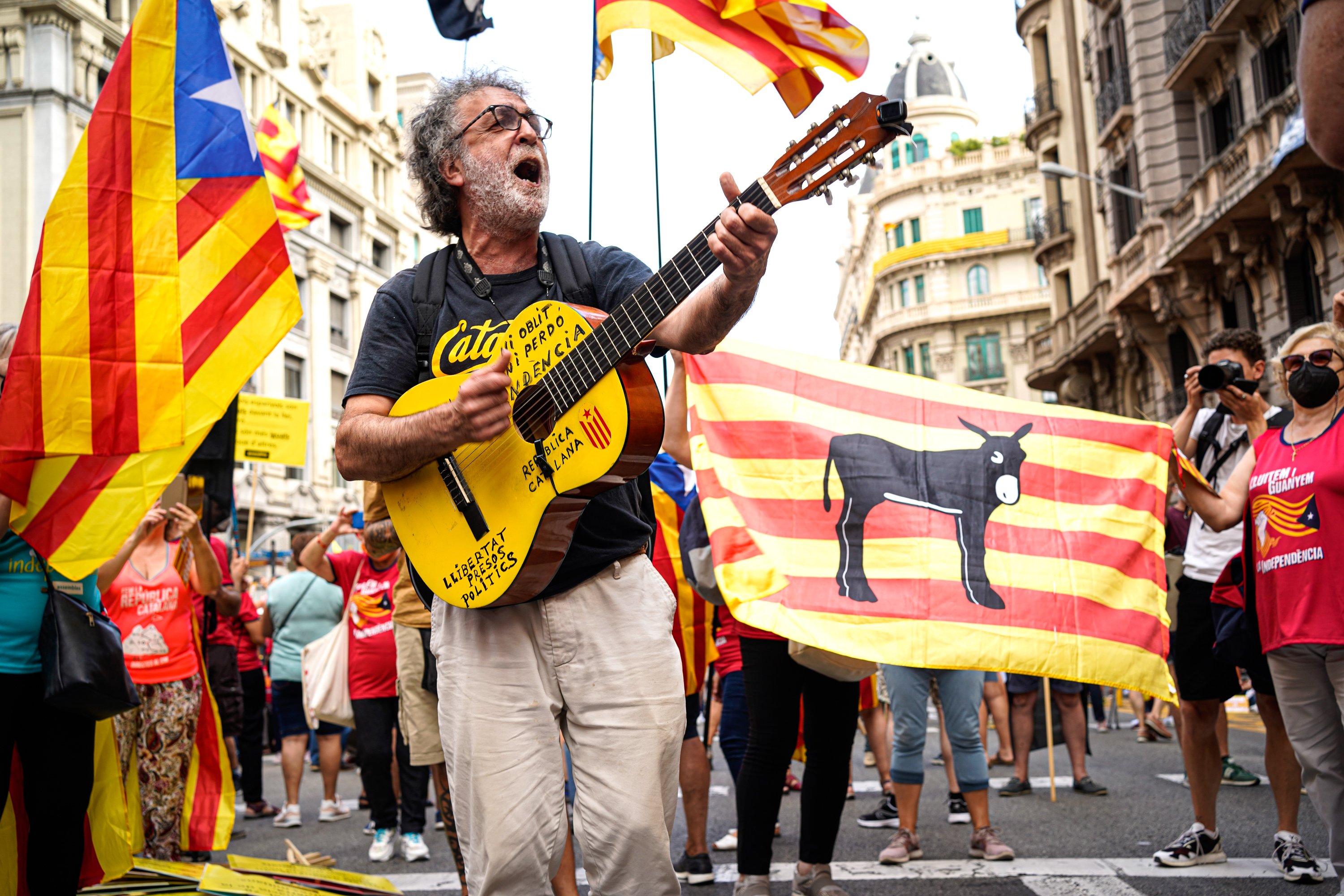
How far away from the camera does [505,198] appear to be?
320 centimetres

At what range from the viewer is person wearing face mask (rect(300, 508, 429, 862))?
6629mm

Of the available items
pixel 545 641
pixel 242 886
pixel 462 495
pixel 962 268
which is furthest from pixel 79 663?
pixel 962 268

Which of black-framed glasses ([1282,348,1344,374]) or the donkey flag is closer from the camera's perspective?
black-framed glasses ([1282,348,1344,374])

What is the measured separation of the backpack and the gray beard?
0.12 m

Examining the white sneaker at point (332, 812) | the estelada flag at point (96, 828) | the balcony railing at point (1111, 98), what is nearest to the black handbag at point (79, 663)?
the estelada flag at point (96, 828)

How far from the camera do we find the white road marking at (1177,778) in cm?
812

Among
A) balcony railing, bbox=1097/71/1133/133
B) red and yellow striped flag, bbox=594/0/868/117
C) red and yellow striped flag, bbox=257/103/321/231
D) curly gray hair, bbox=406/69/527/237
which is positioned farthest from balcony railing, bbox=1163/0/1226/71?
curly gray hair, bbox=406/69/527/237

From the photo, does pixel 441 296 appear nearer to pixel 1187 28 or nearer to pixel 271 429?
pixel 271 429

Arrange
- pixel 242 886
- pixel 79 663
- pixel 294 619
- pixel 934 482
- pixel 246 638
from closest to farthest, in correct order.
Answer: pixel 79 663
pixel 242 886
pixel 934 482
pixel 294 619
pixel 246 638

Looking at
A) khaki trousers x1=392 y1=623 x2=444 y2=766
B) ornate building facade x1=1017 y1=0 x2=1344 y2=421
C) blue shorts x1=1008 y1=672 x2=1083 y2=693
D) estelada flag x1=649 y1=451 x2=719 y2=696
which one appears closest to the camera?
khaki trousers x1=392 y1=623 x2=444 y2=766

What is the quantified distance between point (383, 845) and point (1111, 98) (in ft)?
92.3

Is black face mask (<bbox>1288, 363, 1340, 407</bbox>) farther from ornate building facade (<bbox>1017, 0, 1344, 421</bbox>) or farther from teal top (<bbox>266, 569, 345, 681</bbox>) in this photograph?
ornate building facade (<bbox>1017, 0, 1344, 421</bbox>)

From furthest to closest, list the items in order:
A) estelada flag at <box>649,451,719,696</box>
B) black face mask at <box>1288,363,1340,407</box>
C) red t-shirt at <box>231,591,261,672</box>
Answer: red t-shirt at <box>231,591,261,672</box> → estelada flag at <box>649,451,719,696</box> → black face mask at <box>1288,363,1340,407</box>

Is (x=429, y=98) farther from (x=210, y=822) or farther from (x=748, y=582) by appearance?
(x=210, y=822)
